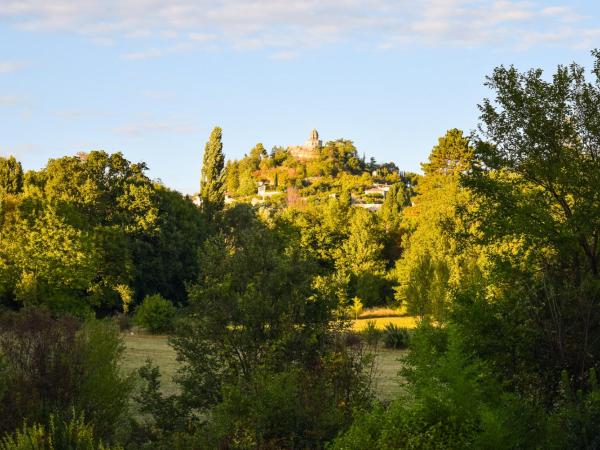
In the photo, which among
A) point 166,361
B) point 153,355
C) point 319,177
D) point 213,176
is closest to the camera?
point 166,361

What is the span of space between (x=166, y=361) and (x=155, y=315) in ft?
40.6

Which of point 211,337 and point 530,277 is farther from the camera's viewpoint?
point 530,277

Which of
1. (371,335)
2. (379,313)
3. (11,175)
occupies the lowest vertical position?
(379,313)

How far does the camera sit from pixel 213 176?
92750 mm

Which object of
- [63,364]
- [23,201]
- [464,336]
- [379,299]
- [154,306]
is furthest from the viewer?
[379,299]

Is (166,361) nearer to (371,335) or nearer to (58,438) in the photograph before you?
(371,335)

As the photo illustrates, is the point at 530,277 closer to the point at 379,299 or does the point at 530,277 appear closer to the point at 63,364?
the point at 63,364

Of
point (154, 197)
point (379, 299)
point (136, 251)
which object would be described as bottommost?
point (379, 299)

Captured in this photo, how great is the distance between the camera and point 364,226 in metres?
75.1

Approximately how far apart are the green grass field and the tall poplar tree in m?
39.5

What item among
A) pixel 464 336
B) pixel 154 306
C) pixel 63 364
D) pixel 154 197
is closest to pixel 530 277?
pixel 464 336

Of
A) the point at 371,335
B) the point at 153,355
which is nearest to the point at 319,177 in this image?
the point at 153,355

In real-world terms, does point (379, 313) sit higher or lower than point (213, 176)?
lower

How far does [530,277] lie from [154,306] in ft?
97.3
